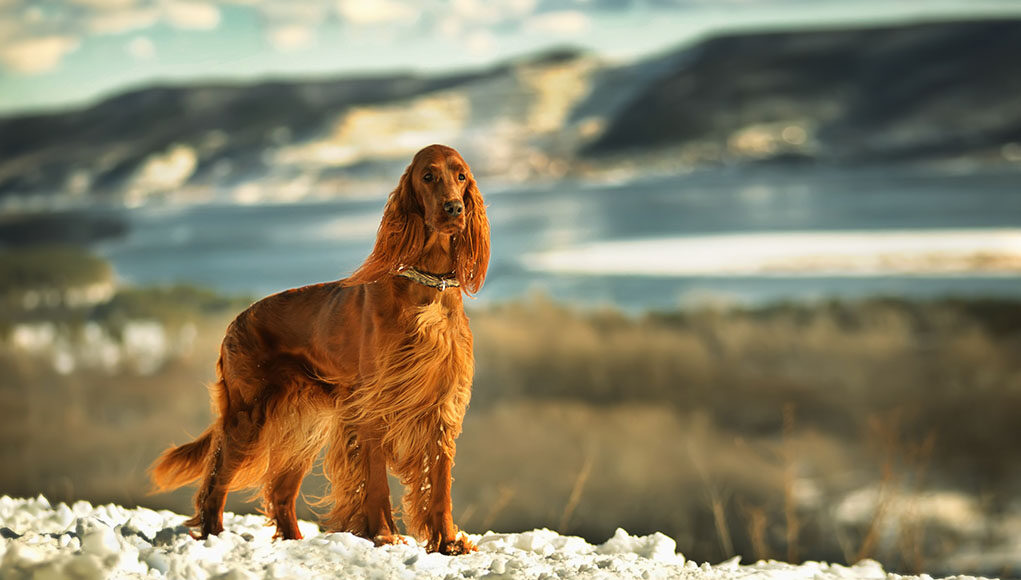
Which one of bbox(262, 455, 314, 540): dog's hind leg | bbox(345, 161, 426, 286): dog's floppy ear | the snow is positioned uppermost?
bbox(345, 161, 426, 286): dog's floppy ear

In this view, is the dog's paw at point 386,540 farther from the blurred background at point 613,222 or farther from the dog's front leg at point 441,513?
the blurred background at point 613,222

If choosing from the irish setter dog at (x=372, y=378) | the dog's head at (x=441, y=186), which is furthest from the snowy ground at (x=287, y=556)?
the dog's head at (x=441, y=186)

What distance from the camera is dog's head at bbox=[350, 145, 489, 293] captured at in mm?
3094

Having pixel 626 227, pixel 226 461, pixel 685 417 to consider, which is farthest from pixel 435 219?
pixel 626 227

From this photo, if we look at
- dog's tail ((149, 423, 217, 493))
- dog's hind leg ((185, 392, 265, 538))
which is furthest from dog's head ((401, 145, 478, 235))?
dog's tail ((149, 423, 217, 493))

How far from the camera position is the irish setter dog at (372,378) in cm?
320

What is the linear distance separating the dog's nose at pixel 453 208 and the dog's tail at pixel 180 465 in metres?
1.45

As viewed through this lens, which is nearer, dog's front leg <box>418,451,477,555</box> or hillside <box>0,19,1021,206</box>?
dog's front leg <box>418,451,477,555</box>

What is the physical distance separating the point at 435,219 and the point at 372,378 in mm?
573

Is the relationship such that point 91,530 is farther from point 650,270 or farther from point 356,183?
point 650,270

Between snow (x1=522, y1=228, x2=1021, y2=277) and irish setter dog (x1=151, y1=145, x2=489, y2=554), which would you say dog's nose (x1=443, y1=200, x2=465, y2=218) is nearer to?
irish setter dog (x1=151, y1=145, x2=489, y2=554)

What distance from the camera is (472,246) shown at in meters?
3.27

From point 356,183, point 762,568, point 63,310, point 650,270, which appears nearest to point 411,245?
point 762,568

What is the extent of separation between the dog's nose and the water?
1246 cm
